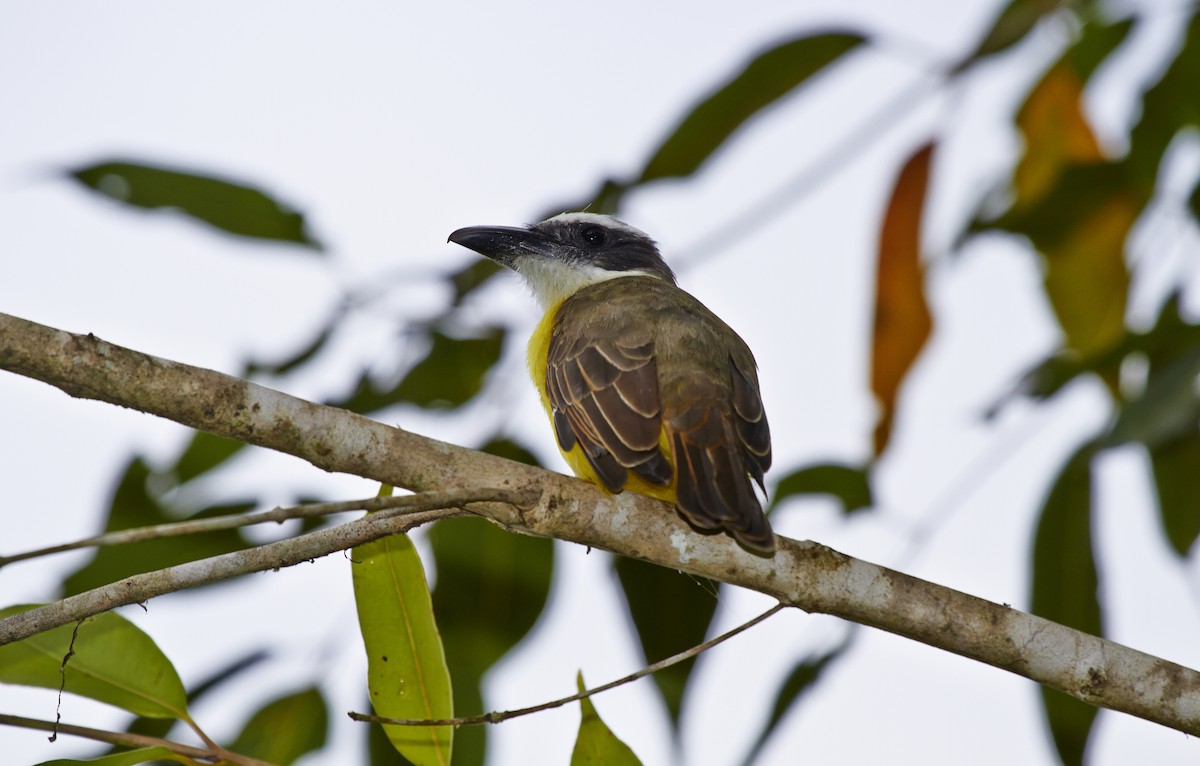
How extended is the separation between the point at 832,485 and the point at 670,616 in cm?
58

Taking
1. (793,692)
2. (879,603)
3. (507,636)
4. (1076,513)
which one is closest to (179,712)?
(507,636)

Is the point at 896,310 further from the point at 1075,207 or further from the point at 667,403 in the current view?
the point at 667,403

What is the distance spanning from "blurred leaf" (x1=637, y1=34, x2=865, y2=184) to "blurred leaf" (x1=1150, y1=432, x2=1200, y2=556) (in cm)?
131

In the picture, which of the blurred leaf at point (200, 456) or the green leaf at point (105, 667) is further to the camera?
the blurred leaf at point (200, 456)

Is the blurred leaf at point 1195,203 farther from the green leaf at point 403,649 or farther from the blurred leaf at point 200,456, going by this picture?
the blurred leaf at point 200,456

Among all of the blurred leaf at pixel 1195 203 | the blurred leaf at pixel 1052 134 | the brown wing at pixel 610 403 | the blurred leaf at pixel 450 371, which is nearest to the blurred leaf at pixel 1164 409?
the blurred leaf at pixel 1195 203

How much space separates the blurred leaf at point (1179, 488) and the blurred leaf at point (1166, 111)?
660 millimetres

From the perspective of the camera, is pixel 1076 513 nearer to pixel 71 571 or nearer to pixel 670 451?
pixel 670 451

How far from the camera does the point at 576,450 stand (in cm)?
294

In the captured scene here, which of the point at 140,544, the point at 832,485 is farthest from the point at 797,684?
the point at 140,544

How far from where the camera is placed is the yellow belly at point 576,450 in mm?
2824

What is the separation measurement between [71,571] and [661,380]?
151 centimetres

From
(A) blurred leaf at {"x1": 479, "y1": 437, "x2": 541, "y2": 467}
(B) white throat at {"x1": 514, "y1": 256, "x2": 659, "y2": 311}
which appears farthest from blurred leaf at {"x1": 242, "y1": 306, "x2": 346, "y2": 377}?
(B) white throat at {"x1": 514, "y1": 256, "x2": 659, "y2": 311}

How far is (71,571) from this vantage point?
10.6 ft
